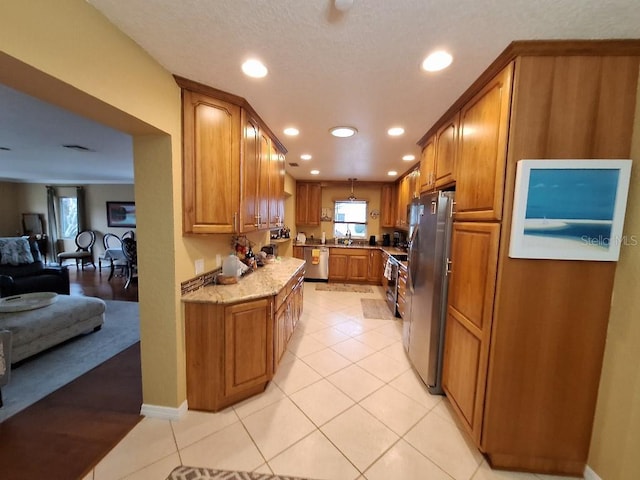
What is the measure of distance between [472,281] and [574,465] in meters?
1.20

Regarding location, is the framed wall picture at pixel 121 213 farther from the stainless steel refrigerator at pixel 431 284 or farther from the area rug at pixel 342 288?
the stainless steel refrigerator at pixel 431 284

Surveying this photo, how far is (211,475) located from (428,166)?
3.06 meters

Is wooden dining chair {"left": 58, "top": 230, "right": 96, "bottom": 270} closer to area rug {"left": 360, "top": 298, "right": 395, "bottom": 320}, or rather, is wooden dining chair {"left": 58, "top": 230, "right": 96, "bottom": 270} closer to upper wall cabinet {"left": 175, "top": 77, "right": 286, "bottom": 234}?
upper wall cabinet {"left": 175, "top": 77, "right": 286, "bottom": 234}

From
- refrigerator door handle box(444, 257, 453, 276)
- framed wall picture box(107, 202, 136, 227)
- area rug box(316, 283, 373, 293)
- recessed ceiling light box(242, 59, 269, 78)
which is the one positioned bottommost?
area rug box(316, 283, 373, 293)

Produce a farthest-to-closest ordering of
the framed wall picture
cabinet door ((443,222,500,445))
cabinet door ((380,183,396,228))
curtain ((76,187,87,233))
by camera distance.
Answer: the framed wall picture → curtain ((76,187,87,233)) → cabinet door ((380,183,396,228)) → cabinet door ((443,222,500,445))

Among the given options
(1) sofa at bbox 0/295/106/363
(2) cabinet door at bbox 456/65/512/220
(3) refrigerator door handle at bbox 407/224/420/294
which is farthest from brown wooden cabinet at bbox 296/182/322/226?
(2) cabinet door at bbox 456/65/512/220

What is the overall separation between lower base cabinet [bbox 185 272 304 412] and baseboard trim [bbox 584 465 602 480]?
2.18m

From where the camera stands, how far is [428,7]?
106 centimetres

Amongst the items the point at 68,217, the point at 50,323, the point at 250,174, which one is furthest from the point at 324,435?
the point at 68,217

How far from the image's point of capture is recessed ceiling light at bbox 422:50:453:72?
1362 mm

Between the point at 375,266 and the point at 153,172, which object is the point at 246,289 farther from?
the point at 375,266

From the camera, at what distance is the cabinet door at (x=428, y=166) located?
2.44m

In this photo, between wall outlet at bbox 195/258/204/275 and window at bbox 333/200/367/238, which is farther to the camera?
window at bbox 333/200/367/238

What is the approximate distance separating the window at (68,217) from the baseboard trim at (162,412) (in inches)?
322
